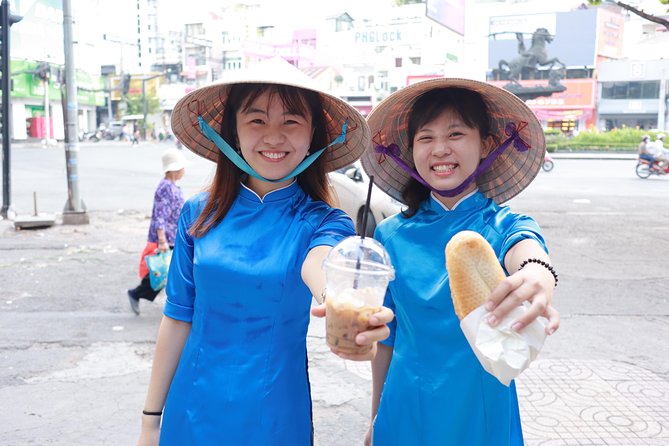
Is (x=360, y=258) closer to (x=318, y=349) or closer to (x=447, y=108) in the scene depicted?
(x=447, y=108)

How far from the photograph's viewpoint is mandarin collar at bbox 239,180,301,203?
74.2 inches

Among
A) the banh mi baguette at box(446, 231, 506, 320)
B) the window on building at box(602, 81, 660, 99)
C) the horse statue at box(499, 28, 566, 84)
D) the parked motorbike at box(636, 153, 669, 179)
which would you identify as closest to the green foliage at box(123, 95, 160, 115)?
the horse statue at box(499, 28, 566, 84)

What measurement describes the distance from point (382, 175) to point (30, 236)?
8977 mm

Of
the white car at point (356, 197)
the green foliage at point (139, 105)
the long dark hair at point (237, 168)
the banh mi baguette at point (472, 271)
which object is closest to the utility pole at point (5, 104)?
the white car at point (356, 197)

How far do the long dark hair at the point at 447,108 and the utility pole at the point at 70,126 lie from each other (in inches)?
379

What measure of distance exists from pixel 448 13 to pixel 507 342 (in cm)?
6726

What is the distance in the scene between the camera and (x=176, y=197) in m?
6.15

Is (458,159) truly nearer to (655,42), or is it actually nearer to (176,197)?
(176,197)

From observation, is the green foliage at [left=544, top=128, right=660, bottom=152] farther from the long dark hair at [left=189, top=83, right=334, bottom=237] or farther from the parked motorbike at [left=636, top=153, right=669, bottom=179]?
the long dark hair at [left=189, top=83, right=334, bottom=237]

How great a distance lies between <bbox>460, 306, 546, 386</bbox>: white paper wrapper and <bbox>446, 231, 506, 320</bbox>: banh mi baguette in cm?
3

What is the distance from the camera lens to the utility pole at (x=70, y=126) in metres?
10.6

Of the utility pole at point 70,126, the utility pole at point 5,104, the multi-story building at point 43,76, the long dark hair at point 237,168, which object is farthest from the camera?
the multi-story building at point 43,76

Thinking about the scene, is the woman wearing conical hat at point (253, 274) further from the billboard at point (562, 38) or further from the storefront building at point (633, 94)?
the billboard at point (562, 38)

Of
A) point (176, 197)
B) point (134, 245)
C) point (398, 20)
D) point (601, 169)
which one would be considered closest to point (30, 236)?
point (134, 245)
